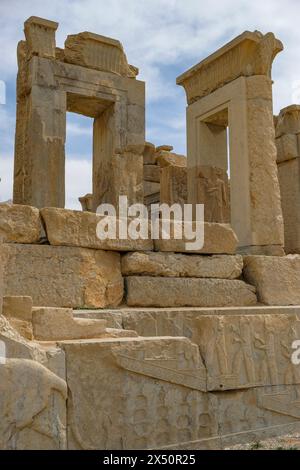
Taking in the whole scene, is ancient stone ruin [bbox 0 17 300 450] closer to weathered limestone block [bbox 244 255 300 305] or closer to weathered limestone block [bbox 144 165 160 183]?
weathered limestone block [bbox 244 255 300 305]

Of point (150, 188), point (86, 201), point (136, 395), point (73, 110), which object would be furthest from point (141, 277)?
point (86, 201)

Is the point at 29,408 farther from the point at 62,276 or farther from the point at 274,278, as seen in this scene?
the point at 274,278

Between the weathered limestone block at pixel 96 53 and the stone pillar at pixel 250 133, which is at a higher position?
the weathered limestone block at pixel 96 53

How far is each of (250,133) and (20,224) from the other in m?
3.76

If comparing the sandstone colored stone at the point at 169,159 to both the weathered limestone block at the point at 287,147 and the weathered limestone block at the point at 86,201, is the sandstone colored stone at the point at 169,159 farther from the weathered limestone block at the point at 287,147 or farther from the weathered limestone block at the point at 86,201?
the weathered limestone block at the point at 86,201

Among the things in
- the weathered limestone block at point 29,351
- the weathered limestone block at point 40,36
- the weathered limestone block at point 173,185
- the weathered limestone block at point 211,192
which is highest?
the weathered limestone block at point 40,36

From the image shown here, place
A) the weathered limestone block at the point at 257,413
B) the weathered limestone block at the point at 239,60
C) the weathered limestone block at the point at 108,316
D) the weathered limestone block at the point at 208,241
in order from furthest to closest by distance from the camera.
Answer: the weathered limestone block at the point at 239,60, the weathered limestone block at the point at 208,241, the weathered limestone block at the point at 108,316, the weathered limestone block at the point at 257,413

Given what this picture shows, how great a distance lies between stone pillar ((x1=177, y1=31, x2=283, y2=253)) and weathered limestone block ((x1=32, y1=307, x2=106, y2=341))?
3836mm

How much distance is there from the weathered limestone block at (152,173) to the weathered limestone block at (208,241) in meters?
7.55

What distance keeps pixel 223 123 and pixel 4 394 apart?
6.71m

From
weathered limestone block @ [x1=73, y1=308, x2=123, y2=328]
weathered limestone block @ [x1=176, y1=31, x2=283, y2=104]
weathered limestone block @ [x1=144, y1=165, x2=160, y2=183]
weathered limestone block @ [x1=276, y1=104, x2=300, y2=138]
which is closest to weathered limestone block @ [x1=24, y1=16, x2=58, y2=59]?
weathered limestone block @ [x1=176, y1=31, x2=283, y2=104]

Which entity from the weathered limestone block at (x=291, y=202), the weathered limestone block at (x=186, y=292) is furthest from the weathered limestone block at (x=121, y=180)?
the weathered limestone block at (x=291, y=202)

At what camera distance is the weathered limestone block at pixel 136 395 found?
3148 mm

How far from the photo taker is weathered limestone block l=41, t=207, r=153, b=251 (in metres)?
4.95
